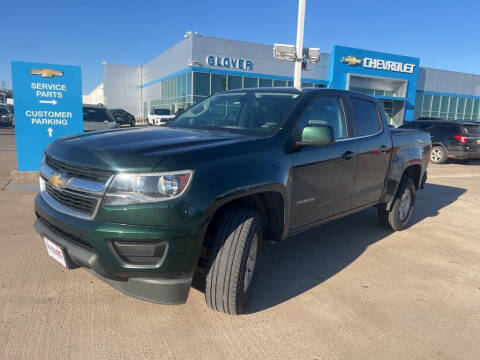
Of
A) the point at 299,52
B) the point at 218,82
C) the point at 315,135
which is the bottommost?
the point at 315,135

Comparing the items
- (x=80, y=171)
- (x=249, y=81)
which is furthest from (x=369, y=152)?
(x=249, y=81)

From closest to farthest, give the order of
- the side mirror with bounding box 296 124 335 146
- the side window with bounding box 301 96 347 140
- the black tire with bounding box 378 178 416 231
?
1. the side mirror with bounding box 296 124 335 146
2. the side window with bounding box 301 96 347 140
3. the black tire with bounding box 378 178 416 231

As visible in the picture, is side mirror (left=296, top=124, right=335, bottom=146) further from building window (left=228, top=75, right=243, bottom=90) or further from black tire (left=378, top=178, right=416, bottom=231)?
building window (left=228, top=75, right=243, bottom=90)

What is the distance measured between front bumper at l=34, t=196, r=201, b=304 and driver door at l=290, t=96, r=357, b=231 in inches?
47.2

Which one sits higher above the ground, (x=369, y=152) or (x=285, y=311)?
(x=369, y=152)

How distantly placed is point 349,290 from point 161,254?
197 cm

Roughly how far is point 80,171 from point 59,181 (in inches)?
9.9

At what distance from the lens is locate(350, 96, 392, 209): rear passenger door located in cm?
418

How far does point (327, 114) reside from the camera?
3844 millimetres

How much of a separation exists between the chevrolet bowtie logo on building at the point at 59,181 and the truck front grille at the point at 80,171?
1.6 inches

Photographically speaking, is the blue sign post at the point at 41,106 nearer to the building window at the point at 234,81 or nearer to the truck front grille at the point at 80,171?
the truck front grille at the point at 80,171

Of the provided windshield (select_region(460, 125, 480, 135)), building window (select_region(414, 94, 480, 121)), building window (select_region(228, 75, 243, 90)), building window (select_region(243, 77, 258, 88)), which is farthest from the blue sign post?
building window (select_region(414, 94, 480, 121))

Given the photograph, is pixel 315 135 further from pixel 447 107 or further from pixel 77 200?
pixel 447 107

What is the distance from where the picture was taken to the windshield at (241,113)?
3.38 metres
